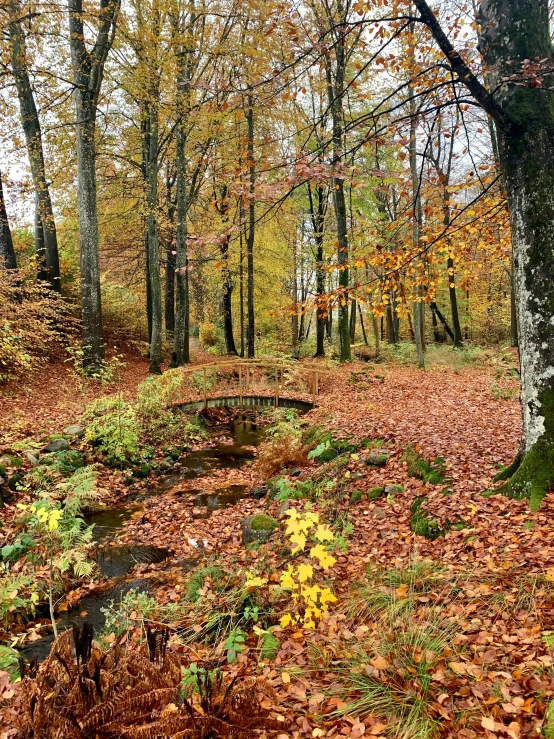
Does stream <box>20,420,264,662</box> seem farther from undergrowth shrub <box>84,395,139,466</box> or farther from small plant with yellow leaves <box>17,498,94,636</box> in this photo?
undergrowth shrub <box>84,395,139,466</box>

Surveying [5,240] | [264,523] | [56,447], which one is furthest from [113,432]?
[5,240]

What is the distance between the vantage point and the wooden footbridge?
12.3 metres

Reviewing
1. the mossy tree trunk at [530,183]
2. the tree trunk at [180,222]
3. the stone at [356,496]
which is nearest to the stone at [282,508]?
the stone at [356,496]

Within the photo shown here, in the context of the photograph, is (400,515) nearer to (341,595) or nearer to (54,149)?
(341,595)

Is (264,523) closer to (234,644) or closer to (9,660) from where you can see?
(234,644)

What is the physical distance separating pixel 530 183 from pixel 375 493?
3.79 meters

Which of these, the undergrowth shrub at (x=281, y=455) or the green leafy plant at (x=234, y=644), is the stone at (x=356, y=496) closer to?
the undergrowth shrub at (x=281, y=455)

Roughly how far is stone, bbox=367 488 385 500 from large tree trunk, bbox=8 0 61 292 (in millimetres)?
9718

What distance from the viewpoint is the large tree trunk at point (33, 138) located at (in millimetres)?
11094

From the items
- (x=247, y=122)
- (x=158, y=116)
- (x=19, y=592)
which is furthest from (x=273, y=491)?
(x=247, y=122)

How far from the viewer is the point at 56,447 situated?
7.32 metres

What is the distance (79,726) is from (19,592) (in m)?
2.90

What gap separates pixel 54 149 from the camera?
1323 cm

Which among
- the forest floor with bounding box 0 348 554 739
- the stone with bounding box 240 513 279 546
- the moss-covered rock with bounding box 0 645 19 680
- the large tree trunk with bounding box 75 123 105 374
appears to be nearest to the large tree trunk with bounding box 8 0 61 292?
the large tree trunk with bounding box 75 123 105 374
